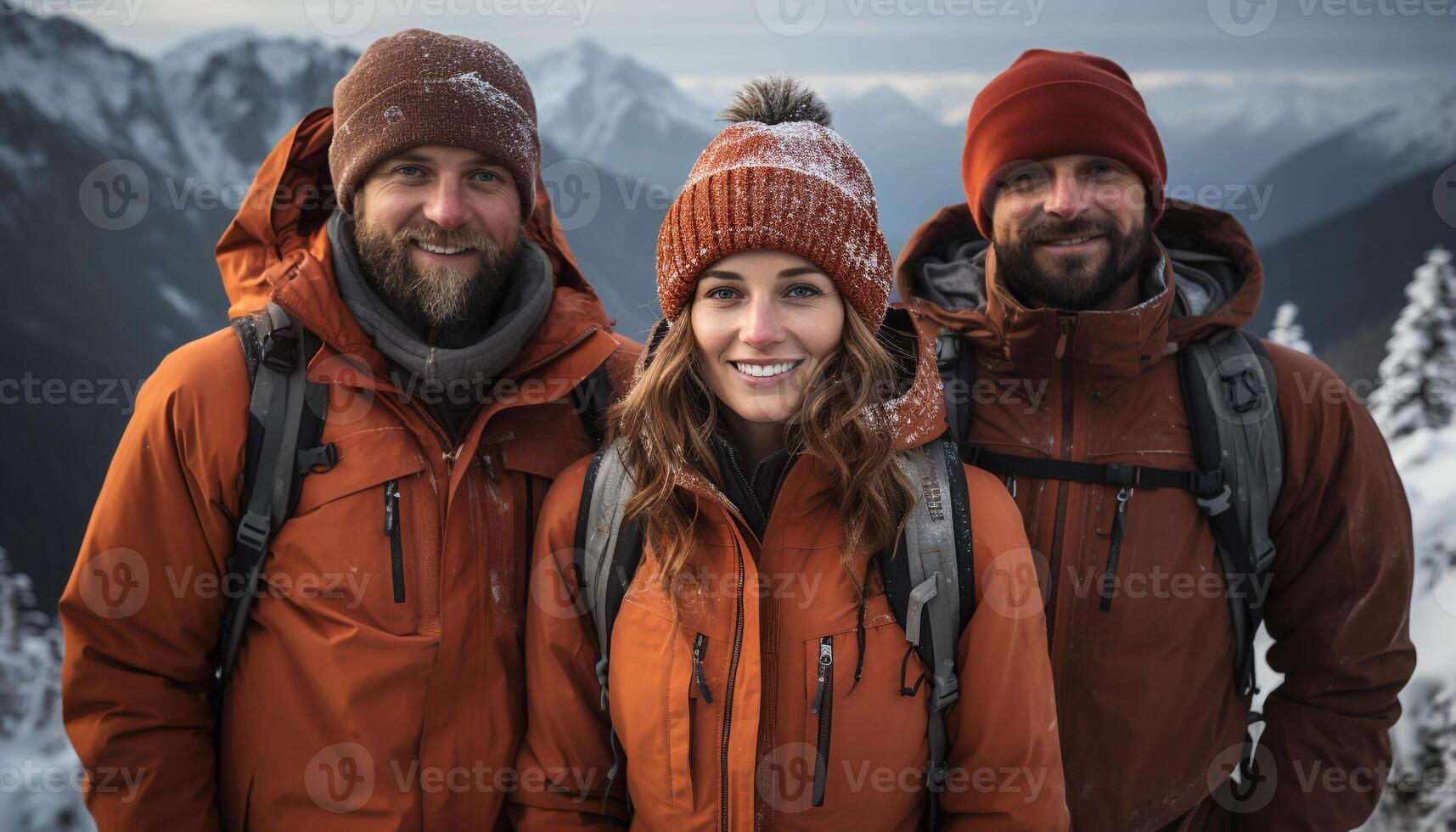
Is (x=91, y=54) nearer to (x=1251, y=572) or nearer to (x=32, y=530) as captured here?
(x=32, y=530)

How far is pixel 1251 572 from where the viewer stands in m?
2.63

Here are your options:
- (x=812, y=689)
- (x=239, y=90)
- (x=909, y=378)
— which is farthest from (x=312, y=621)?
(x=239, y=90)

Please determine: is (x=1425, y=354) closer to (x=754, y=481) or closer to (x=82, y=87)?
(x=754, y=481)

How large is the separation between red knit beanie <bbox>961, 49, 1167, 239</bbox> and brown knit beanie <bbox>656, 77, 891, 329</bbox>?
33.4 inches

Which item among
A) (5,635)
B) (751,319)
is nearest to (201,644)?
(751,319)

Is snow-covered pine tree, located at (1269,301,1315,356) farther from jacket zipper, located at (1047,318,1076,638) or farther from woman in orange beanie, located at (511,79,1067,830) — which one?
woman in orange beanie, located at (511,79,1067,830)

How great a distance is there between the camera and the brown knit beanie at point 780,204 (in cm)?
213

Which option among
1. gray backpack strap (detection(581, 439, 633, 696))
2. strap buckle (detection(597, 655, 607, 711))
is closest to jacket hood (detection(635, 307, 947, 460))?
gray backpack strap (detection(581, 439, 633, 696))

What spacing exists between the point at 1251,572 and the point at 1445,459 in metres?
4.70

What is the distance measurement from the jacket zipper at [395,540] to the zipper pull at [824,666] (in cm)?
123

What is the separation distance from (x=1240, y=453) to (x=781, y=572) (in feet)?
5.35

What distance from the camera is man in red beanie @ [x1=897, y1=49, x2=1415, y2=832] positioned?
2.61 meters

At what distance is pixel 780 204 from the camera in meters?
2.12

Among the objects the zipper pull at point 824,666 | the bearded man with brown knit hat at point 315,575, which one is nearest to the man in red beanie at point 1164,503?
the zipper pull at point 824,666
